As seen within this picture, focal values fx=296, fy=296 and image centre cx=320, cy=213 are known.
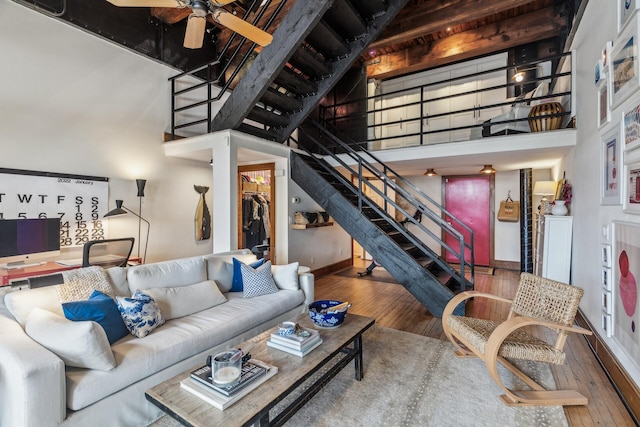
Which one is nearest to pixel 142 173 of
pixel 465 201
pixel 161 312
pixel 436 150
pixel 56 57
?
pixel 56 57

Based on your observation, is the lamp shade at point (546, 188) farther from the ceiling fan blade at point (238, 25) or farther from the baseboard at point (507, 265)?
the ceiling fan blade at point (238, 25)

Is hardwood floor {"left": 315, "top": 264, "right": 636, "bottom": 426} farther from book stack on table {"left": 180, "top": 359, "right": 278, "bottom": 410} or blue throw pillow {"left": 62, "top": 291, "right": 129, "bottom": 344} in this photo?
blue throw pillow {"left": 62, "top": 291, "right": 129, "bottom": 344}

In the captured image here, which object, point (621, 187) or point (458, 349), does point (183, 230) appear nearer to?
point (458, 349)

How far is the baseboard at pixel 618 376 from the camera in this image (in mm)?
1810

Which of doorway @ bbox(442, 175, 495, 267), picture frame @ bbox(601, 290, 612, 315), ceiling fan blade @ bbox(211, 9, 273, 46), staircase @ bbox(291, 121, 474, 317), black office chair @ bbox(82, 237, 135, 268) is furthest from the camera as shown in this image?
doorway @ bbox(442, 175, 495, 267)

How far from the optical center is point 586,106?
9.98ft

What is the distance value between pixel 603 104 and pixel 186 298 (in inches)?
151

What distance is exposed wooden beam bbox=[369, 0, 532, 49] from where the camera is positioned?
3.73 meters

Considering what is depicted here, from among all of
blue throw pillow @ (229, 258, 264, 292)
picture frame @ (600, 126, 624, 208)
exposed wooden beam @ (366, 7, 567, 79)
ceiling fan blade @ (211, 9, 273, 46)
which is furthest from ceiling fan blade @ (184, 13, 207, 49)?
exposed wooden beam @ (366, 7, 567, 79)

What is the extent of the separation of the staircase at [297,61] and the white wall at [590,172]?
1924mm

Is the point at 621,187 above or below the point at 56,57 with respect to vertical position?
below

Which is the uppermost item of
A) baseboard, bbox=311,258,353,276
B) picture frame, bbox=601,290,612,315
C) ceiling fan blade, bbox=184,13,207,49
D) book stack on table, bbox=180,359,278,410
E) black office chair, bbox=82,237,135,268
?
ceiling fan blade, bbox=184,13,207,49

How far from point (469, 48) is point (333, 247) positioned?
168 inches

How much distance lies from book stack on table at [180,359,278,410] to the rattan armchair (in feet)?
4.66
